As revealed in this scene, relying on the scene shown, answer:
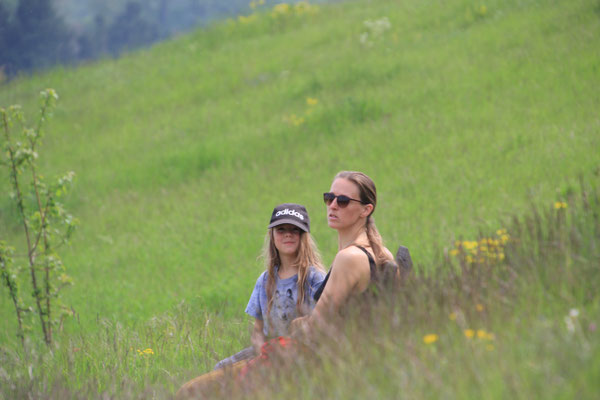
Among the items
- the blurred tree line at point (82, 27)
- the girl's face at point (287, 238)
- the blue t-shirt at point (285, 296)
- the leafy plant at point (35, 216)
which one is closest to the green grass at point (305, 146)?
the blue t-shirt at point (285, 296)

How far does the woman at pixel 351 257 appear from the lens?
3776mm

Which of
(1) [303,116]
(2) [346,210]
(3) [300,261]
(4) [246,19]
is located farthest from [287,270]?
(4) [246,19]

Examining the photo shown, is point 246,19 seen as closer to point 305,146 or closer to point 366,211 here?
point 305,146

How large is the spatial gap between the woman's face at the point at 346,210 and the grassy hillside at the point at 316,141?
242 centimetres

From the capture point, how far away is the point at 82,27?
4675cm

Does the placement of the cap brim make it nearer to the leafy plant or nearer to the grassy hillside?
the grassy hillside

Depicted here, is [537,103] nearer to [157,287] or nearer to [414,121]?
[414,121]

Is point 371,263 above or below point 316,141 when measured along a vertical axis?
below

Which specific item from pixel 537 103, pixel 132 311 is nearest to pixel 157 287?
pixel 132 311

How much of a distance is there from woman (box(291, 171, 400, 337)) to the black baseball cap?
1.32ft

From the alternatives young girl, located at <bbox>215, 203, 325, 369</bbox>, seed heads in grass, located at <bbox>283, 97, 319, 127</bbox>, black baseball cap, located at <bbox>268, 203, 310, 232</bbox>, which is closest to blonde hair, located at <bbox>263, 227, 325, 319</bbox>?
young girl, located at <bbox>215, 203, 325, 369</bbox>

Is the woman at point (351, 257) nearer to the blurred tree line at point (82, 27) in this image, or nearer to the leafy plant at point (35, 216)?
the leafy plant at point (35, 216)

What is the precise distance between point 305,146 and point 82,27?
126 ft

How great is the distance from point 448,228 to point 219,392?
5.47 meters
